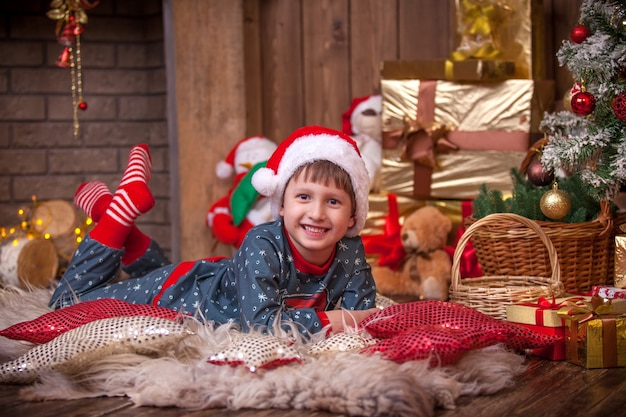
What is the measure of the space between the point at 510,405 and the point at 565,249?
84cm

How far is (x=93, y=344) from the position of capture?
1.61 meters

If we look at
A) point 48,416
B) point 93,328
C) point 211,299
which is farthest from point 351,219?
point 48,416

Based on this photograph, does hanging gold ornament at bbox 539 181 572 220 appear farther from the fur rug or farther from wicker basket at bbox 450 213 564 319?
the fur rug

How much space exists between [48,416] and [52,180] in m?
2.20

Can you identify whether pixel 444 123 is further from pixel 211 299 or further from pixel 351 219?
pixel 211 299

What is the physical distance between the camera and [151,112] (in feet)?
11.8

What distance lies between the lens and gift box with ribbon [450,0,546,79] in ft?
8.98

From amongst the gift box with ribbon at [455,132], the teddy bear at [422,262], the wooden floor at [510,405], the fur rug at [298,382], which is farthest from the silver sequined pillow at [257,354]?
the gift box with ribbon at [455,132]

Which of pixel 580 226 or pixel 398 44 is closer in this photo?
pixel 580 226

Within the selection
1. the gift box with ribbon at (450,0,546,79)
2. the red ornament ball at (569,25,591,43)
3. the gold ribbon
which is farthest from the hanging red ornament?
the gold ribbon

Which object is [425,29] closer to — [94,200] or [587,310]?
[94,200]

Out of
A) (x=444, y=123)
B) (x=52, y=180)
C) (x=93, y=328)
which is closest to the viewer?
(x=93, y=328)

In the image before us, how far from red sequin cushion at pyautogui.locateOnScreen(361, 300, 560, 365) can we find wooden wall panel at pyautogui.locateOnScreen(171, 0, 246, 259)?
1.65 m

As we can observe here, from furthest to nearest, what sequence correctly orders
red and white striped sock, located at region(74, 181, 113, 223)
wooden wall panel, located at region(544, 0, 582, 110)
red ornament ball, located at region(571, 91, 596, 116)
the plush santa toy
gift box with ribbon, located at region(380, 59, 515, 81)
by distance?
1. the plush santa toy
2. wooden wall panel, located at region(544, 0, 582, 110)
3. gift box with ribbon, located at region(380, 59, 515, 81)
4. red and white striped sock, located at region(74, 181, 113, 223)
5. red ornament ball, located at region(571, 91, 596, 116)
